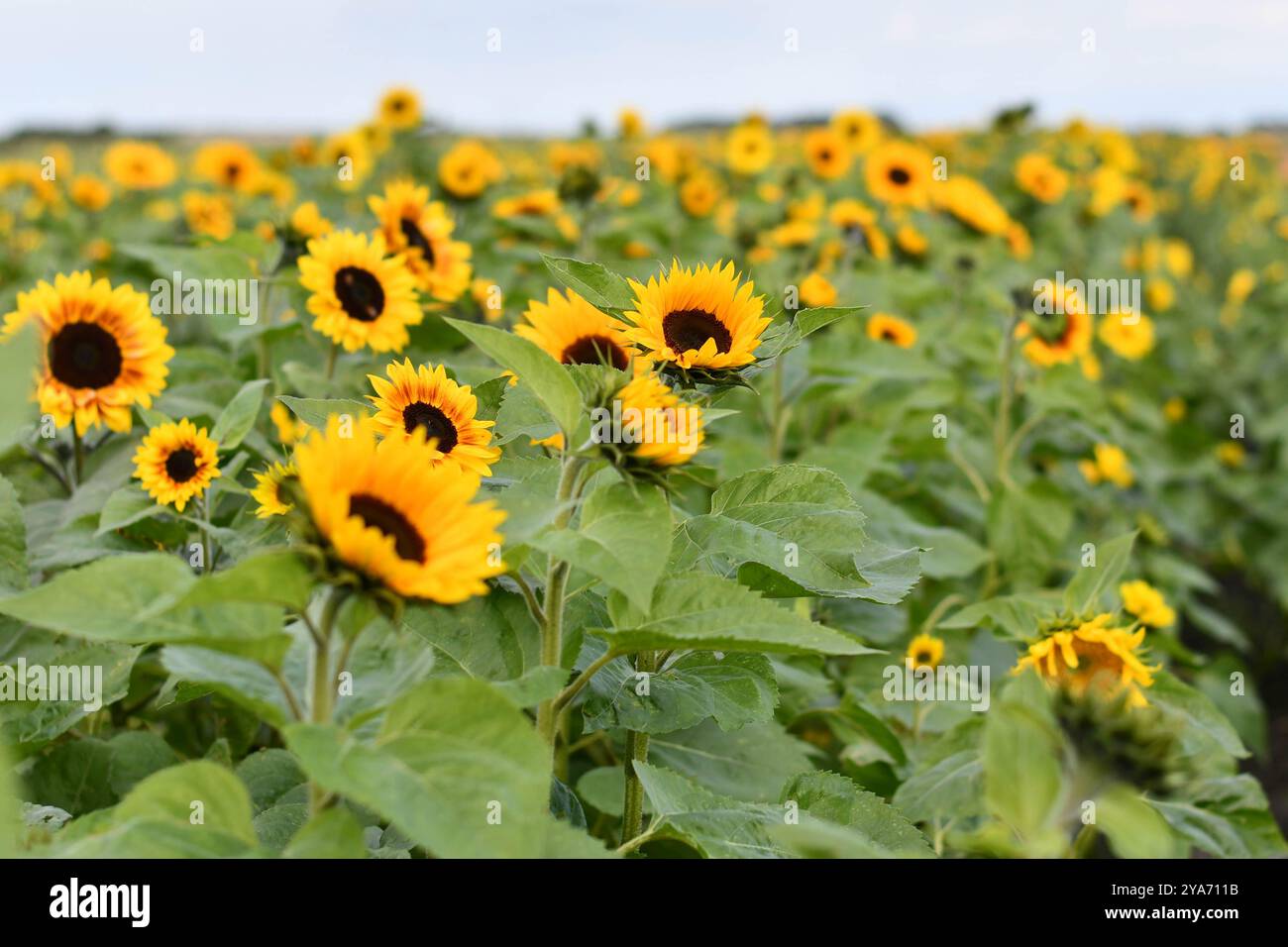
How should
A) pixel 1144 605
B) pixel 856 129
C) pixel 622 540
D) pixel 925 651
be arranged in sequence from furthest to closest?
1. pixel 856 129
2. pixel 1144 605
3. pixel 925 651
4. pixel 622 540

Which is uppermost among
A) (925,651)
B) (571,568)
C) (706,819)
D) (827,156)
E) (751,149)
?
(751,149)

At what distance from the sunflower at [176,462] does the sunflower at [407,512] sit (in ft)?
2.60

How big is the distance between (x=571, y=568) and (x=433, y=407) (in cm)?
31

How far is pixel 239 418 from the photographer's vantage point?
1.67 meters

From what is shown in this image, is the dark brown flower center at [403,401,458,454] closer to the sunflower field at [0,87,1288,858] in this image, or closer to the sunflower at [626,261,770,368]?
the sunflower field at [0,87,1288,858]

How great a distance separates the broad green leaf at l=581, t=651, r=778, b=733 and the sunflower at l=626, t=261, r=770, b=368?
1.16 feet

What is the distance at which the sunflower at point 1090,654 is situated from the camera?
5.05ft

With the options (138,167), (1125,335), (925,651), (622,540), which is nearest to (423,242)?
(925,651)

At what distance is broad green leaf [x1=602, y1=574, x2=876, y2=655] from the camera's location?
1025 mm

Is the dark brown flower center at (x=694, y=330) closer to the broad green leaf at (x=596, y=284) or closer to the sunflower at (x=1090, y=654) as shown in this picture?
the broad green leaf at (x=596, y=284)

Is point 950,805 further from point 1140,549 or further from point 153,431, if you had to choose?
point 1140,549

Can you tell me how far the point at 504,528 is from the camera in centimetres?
101

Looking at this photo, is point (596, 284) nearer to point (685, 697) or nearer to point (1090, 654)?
point (685, 697)
